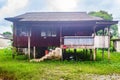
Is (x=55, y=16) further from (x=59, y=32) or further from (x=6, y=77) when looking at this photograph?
(x=6, y=77)

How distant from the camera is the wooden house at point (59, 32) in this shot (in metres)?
36.3

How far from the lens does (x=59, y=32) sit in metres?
39.2

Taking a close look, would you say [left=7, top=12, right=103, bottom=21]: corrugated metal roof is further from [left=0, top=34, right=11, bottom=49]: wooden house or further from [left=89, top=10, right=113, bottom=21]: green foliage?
[left=89, top=10, right=113, bottom=21]: green foliage

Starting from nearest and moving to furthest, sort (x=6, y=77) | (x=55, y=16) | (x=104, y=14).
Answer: (x=6, y=77) < (x=55, y=16) < (x=104, y=14)

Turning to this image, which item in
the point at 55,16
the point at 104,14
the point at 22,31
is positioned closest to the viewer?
the point at 22,31

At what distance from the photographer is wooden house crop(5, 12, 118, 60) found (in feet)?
119

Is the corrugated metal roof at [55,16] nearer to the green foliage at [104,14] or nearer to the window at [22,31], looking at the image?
the window at [22,31]

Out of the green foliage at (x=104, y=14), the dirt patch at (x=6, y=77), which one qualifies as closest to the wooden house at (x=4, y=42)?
the green foliage at (x=104, y=14)

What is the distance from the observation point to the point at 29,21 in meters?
36.7

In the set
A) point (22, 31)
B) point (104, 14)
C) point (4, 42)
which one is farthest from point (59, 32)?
point (104, 14)

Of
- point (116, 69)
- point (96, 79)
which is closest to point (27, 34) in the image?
point (116, 69)

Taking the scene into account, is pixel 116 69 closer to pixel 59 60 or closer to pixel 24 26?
pixel 59 60

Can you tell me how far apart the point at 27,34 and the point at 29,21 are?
2888mm

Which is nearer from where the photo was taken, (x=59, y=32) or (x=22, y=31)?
(x=59, y=32)
